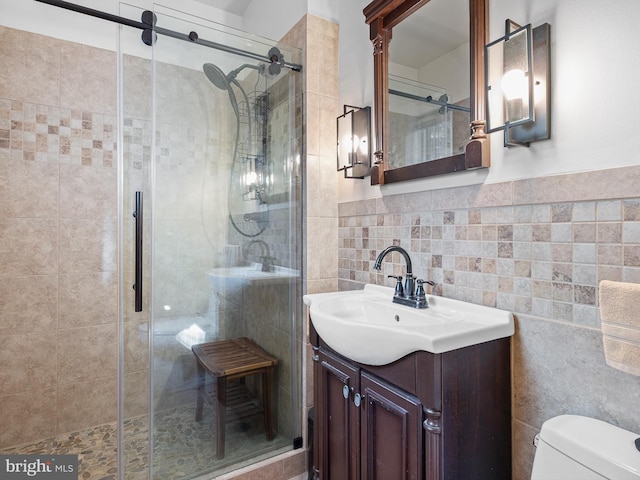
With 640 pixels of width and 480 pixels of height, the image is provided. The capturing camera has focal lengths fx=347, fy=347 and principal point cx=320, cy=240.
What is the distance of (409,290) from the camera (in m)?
1.35

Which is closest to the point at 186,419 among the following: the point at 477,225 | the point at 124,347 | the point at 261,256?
the point at 124,347

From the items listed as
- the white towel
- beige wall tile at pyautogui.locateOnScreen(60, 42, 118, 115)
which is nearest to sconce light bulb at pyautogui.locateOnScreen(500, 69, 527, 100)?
the white towel

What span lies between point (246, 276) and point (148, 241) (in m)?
0.46

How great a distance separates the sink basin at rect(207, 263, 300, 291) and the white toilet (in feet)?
4.07

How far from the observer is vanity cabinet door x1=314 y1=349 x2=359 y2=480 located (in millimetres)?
1209

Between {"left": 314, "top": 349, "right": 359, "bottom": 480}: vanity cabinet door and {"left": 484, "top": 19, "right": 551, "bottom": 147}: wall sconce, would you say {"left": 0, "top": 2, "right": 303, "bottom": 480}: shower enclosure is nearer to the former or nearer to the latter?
{"left": 314, "top": 349, "right": 359, "bottom": 480}: vanity cabinet door

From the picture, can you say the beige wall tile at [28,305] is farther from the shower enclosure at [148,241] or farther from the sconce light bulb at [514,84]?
the sconce light bulb at [514,84]

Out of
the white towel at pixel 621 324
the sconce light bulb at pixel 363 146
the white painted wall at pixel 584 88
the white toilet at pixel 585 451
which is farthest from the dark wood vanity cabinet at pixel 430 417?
the sconce light bulb at pixel 363 146

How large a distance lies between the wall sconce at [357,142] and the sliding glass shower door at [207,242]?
257mm

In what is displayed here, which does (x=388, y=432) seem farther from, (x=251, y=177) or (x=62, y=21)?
(x=62, y=21)

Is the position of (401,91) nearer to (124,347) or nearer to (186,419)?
(124,347)

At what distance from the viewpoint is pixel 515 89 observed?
39.8 inches

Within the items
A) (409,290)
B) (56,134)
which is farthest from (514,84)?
(56,134)

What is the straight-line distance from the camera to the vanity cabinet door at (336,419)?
1209 millimetres
